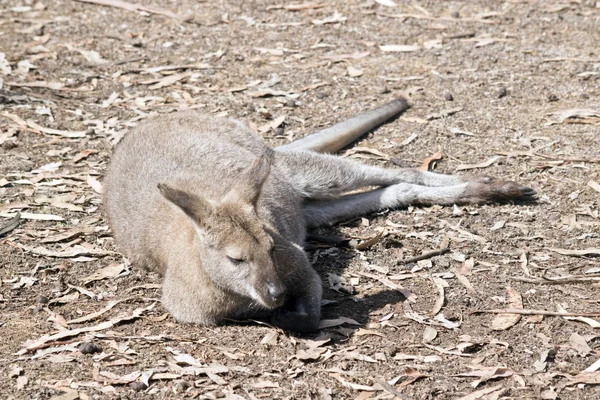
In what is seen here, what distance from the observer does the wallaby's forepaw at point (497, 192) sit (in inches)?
258

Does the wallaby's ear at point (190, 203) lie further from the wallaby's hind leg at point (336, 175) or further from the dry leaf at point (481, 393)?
the dry leaf at point (481, 393)

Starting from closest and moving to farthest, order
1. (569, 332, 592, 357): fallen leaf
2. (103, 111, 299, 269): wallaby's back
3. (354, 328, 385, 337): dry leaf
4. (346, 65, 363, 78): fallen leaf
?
(569, 332, 592, 357): fallen leaf
(354, 328, 385, 337): dry leaf
(103, 111, 299, 269): wallaby's back
(346, 65, 363, 78): fallen leaf

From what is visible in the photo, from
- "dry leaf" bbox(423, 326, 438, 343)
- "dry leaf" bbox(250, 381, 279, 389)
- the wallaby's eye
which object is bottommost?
"dry leaf" bbox(250, 381, 279, 389)

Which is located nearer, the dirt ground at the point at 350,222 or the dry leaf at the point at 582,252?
the dirt ground at the point at 350,222

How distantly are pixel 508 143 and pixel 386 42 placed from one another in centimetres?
243

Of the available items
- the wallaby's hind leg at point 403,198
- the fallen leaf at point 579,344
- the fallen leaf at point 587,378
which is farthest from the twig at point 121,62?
the fallen leaf at point 587,378

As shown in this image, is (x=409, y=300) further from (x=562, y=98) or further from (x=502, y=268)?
(x=562, y=98)

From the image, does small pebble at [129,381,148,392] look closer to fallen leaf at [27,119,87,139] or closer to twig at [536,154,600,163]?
fallen leaf at [27,119,87,139]

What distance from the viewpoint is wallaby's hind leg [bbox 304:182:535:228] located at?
21.6 ft

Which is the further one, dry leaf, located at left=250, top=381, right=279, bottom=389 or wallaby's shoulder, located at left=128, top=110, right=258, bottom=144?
wallaby's shoulder, located at left=128, top=110, right=258, bottom=144

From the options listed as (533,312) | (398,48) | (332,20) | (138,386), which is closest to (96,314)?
(138,386)

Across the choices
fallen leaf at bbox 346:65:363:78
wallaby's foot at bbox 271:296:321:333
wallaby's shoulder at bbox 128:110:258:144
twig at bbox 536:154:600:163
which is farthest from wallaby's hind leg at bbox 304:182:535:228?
fallen leaf at bbox 346:65:363:78

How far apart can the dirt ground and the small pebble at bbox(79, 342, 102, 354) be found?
0.14 ft

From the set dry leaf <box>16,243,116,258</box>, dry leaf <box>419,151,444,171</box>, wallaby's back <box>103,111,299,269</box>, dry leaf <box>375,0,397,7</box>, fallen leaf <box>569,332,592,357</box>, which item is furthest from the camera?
dry leaf <box>375,0,397,7</box>
